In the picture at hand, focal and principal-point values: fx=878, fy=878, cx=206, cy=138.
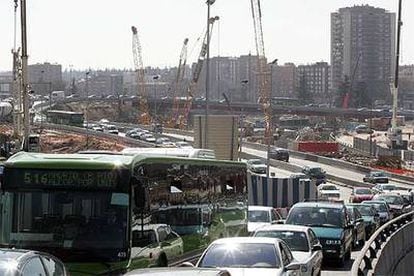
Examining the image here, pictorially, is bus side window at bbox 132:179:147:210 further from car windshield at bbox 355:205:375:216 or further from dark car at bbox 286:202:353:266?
car windshield at bbox 355:205:375:216

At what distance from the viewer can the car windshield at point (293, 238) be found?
17781 millimetres

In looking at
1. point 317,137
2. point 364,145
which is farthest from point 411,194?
point 317,137

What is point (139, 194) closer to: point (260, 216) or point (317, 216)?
point (317, 216)

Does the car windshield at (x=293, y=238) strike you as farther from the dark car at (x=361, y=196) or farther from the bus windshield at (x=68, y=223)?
the dark car at (x=361, y=196)

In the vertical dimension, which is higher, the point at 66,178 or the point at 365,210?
Result: the point at 66,178

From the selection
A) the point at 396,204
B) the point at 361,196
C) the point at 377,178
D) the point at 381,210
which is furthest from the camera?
the point at 377,178

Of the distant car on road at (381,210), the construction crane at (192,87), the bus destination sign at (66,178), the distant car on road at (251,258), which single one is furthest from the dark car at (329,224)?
the construction crane at (192,87)

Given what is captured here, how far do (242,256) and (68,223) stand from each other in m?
2.83

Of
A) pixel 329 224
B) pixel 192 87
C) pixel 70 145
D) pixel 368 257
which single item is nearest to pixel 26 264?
pixel 368 257

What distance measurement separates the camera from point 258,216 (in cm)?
2795

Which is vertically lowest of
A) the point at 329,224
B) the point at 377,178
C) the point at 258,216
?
the point at 377,178

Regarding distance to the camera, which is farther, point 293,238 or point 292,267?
point 293,238

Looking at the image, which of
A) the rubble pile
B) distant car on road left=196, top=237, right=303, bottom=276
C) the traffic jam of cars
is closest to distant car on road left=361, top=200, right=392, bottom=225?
the traffic jam of cars

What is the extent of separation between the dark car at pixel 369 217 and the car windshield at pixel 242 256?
18984 mm
